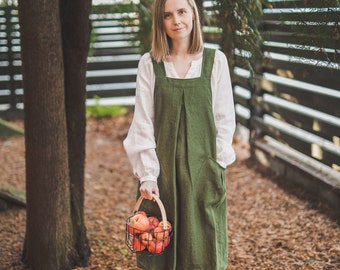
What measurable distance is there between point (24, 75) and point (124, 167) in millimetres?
3124

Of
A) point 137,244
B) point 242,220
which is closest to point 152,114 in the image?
point 137,244

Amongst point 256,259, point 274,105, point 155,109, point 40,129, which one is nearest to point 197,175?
point 155,109

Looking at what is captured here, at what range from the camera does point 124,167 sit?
20.8 ft

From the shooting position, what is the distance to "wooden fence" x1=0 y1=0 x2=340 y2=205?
342cm

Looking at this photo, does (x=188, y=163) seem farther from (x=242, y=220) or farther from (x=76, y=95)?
(x=242, y=220)

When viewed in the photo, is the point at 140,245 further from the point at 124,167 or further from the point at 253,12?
the point at 124,167

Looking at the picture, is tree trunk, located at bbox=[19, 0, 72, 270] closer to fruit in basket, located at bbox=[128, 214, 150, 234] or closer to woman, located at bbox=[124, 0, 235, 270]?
woman, located at bbox=[124, 0, 235, 270]

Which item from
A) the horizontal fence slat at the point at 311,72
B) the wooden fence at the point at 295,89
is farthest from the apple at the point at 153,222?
the horizontal fence slat at the point at 311,72

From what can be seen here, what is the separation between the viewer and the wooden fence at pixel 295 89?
11.2 feet

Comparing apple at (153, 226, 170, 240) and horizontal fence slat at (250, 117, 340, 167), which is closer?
apple at (153, 226, 170, 240)

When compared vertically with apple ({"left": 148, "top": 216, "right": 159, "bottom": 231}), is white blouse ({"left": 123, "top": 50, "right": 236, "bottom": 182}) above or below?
above

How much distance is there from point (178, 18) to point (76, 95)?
1204 mm

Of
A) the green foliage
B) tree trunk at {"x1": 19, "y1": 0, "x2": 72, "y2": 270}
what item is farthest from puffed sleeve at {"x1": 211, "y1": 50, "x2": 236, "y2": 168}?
the green foliage

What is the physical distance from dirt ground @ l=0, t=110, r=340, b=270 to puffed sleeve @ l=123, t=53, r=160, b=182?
1307 mm
